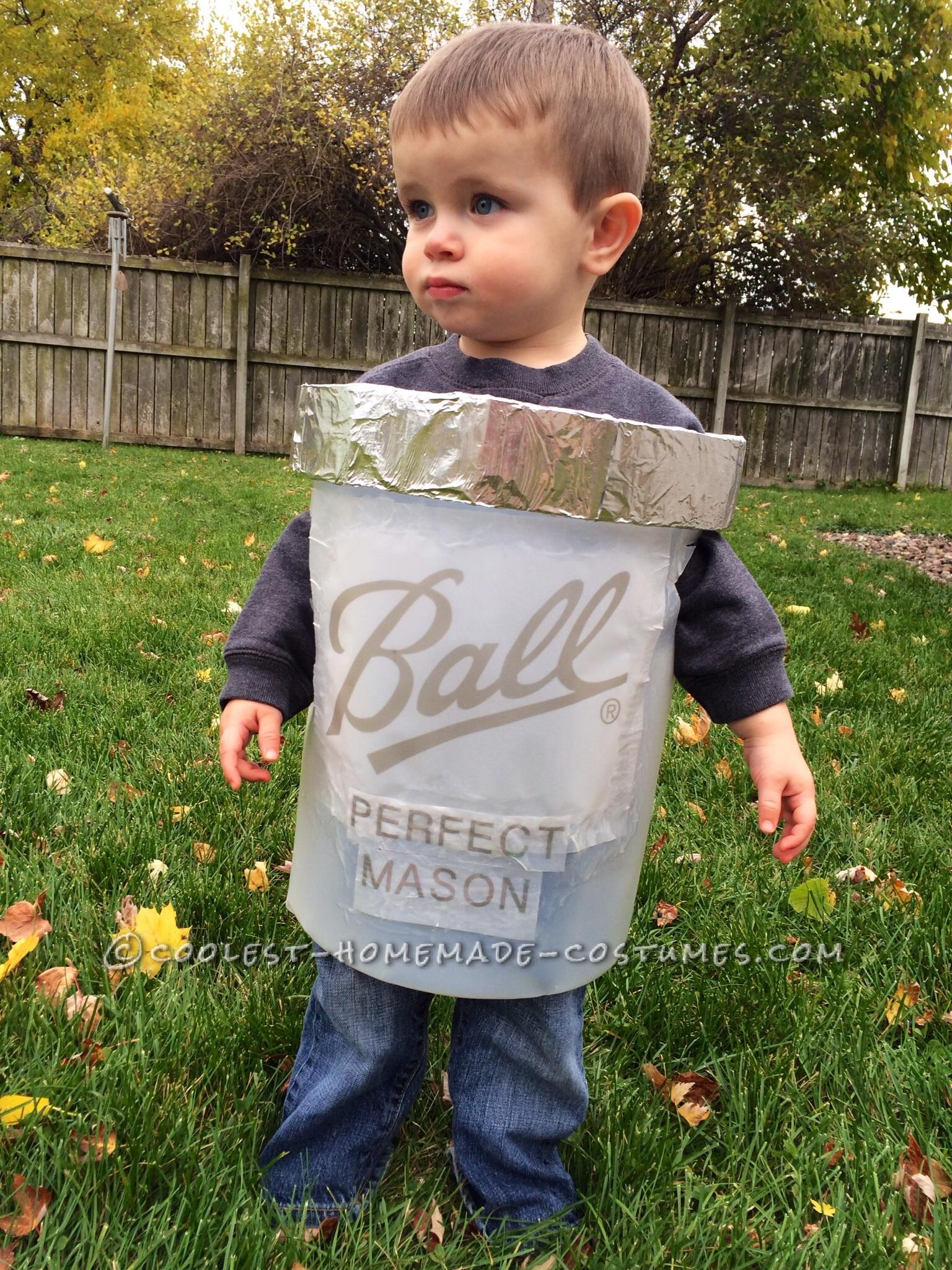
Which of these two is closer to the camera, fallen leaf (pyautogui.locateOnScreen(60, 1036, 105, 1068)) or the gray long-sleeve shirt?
the gray long-sleeve shirt

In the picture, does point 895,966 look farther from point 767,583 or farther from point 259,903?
point 767,583

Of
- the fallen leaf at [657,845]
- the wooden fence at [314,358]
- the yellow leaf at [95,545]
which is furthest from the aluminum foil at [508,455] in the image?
the wooden fence at [314,358]

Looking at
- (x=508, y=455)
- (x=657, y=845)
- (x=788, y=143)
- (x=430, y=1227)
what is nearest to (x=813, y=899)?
(x=657, y=845)

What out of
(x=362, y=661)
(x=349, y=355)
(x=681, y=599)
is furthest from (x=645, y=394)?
(x=349, y=355)

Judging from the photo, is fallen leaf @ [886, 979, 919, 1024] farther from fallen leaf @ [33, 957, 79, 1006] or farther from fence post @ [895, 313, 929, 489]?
fence post @ [895, 313, 929, 489]

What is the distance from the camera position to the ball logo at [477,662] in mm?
1012

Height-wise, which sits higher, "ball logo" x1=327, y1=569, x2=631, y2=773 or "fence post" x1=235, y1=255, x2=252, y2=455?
"fence post" x1=235, y1=255, x2=252, y2=455

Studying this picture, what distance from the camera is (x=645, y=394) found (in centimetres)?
128

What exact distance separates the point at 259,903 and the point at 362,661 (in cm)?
97

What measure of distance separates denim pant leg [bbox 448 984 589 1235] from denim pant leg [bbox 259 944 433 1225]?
0.08 m

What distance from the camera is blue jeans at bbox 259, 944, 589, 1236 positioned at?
1.25m

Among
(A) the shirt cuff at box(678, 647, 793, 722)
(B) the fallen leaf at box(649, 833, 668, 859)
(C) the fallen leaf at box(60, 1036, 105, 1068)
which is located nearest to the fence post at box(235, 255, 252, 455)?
(B) the fallen leaf at box(649, 833, 668, 859)

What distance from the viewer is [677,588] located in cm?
123

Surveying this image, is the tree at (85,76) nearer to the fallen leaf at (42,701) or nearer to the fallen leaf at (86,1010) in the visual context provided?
the fallen leaf at (42,701)
